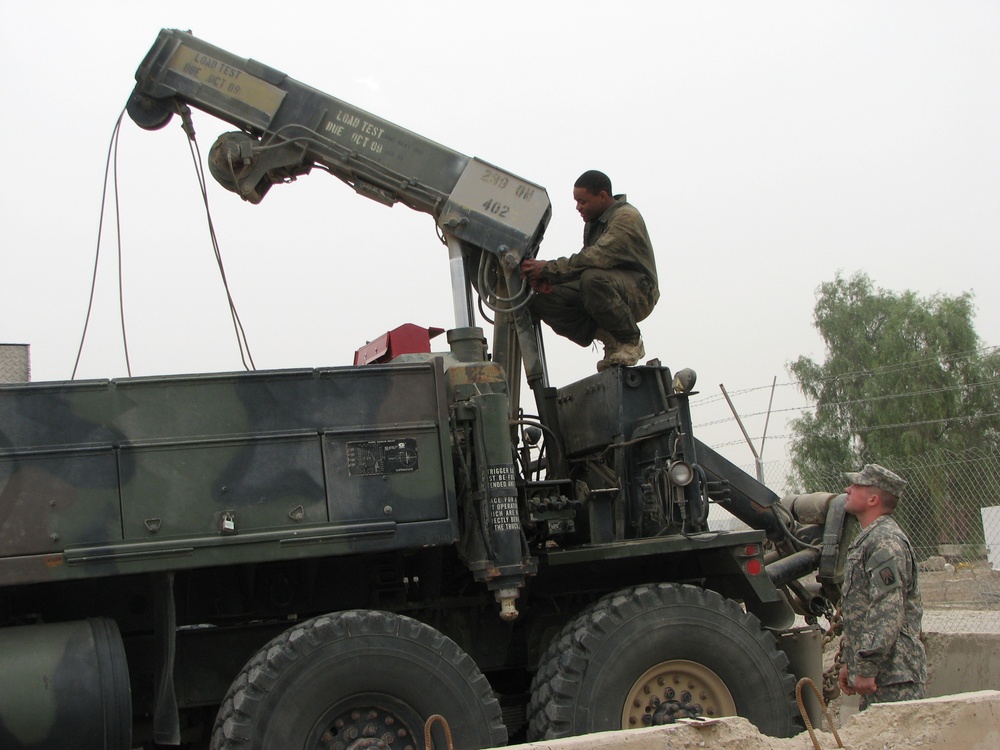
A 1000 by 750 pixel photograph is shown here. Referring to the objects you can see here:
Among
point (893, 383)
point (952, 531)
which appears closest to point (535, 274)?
point (952, 531)

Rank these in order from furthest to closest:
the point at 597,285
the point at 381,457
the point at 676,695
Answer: the point at 597,285, the point at 676,695, the point at 381,457

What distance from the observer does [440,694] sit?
17.6 feet

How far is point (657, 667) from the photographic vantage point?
19.3 ft

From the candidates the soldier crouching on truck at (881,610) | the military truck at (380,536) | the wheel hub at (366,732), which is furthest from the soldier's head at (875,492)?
the wheel hub at (366,732)

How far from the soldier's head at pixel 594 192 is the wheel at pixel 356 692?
10.5 ft

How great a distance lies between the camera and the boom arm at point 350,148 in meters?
6.91

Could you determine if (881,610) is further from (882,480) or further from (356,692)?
(356,692)

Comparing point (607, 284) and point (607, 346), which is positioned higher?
point (607, 284)

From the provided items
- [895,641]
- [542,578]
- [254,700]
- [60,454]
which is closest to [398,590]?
[542,578]

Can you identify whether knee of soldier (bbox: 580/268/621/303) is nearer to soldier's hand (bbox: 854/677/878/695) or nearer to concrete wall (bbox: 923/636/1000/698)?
soldier's hand (bbox: 854/677/878/695)

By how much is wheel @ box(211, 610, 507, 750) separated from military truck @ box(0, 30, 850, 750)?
0.01 meters

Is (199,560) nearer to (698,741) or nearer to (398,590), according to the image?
(398,590)

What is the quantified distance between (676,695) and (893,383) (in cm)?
3184

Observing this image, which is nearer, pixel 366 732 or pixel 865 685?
pixel 366 732
